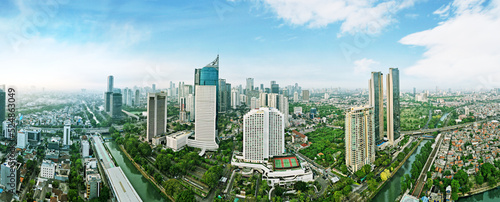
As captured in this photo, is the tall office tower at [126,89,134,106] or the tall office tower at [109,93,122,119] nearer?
the tall office tower at [126,89,134,106]

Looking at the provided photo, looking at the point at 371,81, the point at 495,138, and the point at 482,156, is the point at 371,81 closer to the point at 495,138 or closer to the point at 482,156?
the point at 482,156

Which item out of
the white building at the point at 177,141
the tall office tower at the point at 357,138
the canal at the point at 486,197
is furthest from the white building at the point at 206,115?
the canal at the point at 486,197

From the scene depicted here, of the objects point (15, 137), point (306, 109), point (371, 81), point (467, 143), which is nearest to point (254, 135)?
point (371, 81)

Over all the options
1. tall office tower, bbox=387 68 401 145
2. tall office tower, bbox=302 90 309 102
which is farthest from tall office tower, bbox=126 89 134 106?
tall office tower, bbox=302 90 309 102

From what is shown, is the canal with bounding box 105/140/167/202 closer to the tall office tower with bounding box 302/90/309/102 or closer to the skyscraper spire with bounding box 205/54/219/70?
the skyscraper spire with bounding box 205/54/219/70

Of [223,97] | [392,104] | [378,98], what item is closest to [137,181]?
[378,98]

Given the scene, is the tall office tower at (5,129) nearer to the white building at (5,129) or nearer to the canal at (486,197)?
the white building at (5,129)
